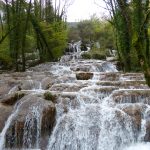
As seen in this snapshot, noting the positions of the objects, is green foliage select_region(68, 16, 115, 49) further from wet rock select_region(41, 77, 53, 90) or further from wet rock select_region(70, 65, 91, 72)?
wet rock select_region(41, 77, 53, 90)

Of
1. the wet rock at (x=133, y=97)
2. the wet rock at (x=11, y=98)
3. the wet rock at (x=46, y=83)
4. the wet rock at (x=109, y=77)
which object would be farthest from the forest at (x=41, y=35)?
the wet rock at (x=11, y=98)

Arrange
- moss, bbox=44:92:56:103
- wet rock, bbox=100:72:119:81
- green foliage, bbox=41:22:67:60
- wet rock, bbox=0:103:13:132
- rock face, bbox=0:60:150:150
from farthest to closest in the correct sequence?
green foliage, bbox=41:22:67:60 < wet rock, bbox=100:72:119:81 < moss, bbox=44:92:56:103 < wet rock, bbox=0:103:13:132 < rock face, bbox=0:60:150:150

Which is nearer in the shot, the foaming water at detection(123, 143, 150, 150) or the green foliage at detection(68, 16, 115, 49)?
the foaming water at detection(123, 143, 150, 150)

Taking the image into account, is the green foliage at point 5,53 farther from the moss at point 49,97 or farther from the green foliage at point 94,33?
the green foliage at point 94,33

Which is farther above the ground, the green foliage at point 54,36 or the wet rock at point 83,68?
the green foliage at point 54,36

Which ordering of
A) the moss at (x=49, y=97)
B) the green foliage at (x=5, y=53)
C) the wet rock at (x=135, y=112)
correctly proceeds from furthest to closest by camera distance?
1. the green foliage at (x=5, y=53)
2. the moss at (x=49, y=97)
3. the wet rock at (x=135, y=112)

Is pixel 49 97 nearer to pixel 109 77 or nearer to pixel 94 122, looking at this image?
pixel 94 122

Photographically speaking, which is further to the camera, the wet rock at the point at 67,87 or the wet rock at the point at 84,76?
the wet rock at the point at 84,76

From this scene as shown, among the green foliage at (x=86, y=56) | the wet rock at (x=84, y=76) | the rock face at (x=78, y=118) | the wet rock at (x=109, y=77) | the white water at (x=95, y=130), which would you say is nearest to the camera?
the white water at (x=95, y=130)

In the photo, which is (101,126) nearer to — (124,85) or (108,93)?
(108,93)

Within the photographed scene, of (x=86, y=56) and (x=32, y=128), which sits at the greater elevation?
(x=86, y=56)

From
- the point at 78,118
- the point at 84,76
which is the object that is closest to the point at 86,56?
the point at 84,76

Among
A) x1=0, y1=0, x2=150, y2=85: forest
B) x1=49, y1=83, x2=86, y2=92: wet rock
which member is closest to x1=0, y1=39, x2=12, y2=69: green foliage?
x1=0, y1=0, x2=150, y2=85: forest

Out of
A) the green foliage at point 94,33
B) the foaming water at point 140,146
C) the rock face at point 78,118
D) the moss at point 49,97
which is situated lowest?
the foaming water at point 140,146
